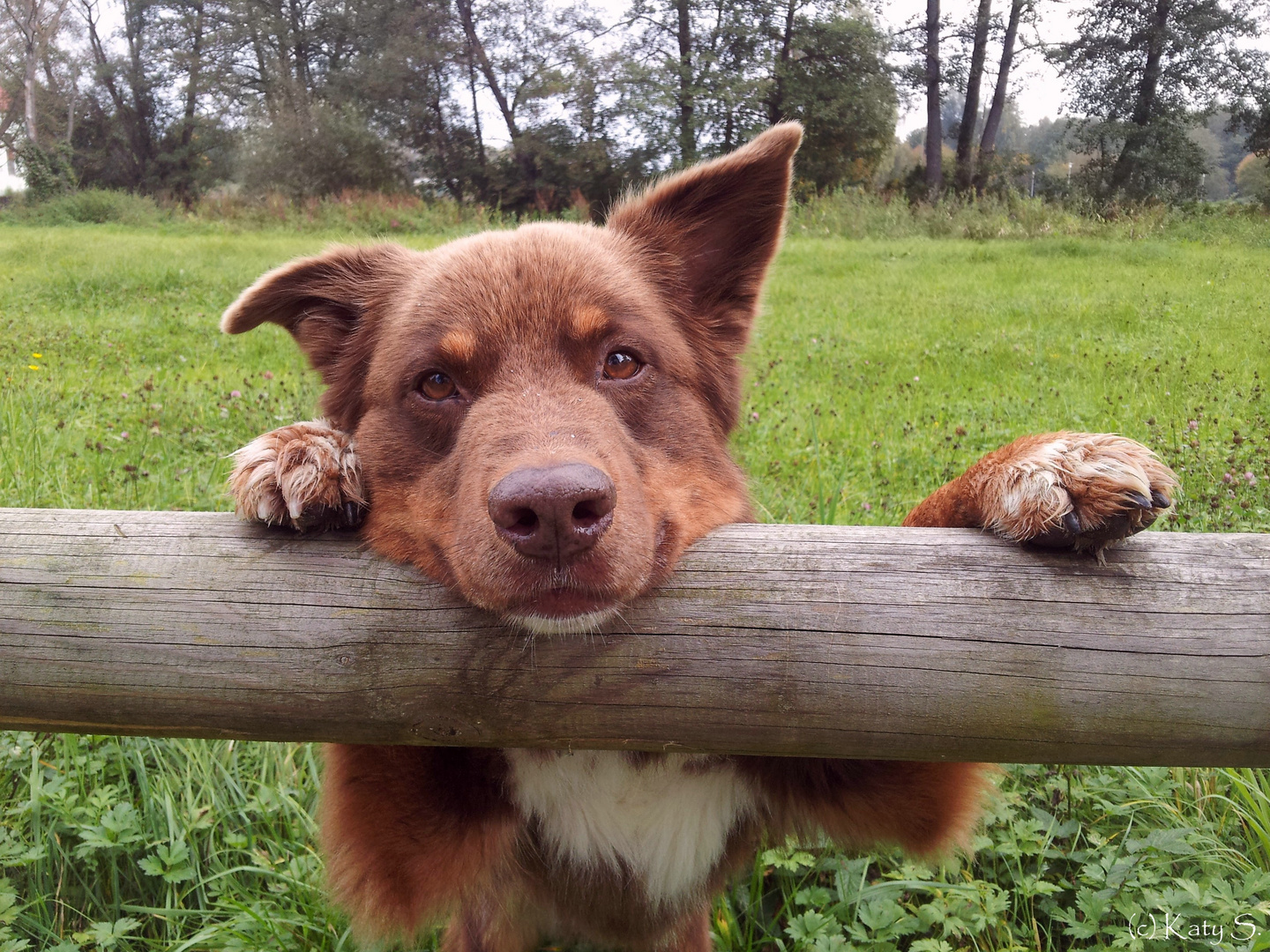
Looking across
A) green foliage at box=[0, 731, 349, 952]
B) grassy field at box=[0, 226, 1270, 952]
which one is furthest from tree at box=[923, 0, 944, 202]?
green foliage at box=[0, 731, 349, 952]

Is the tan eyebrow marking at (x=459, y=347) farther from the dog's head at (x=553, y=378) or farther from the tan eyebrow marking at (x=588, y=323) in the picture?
the tan eyebrow marking at (x=588, y=323)

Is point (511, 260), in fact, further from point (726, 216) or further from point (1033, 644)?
point (1033, 644)

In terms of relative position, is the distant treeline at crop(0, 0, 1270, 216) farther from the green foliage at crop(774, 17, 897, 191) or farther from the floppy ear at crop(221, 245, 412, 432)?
the floppy ear at crop(221, 245, 412, 432)

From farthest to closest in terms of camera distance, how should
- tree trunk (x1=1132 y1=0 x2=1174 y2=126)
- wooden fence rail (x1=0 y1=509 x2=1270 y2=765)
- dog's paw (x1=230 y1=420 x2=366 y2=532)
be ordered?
tree trunk (x1=1132 y1=0 x2=1174 y2=126), dog's paw (x1=230 y1=420 x2=366 y2=532), wooden fence rail (x1=0 y1=509 x2=1270 y2=765)

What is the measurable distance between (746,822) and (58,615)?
1.92m

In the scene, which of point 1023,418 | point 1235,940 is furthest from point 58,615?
point 1023,418

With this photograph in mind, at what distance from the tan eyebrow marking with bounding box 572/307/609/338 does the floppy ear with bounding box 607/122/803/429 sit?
484mm

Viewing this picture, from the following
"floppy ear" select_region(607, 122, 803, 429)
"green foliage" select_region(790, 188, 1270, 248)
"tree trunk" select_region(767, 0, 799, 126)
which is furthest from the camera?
"tree trunk" select_region(767, 0, 799, 126)

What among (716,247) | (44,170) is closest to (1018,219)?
(716,247)

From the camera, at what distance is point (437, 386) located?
2.49m

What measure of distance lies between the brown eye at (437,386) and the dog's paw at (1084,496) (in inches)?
59.9

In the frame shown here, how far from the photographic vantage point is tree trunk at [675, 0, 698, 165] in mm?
13589

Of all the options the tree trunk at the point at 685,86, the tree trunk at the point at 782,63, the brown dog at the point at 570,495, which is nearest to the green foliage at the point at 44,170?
the tree trunk at the point at 685,86

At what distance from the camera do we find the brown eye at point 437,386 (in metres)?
2.47
